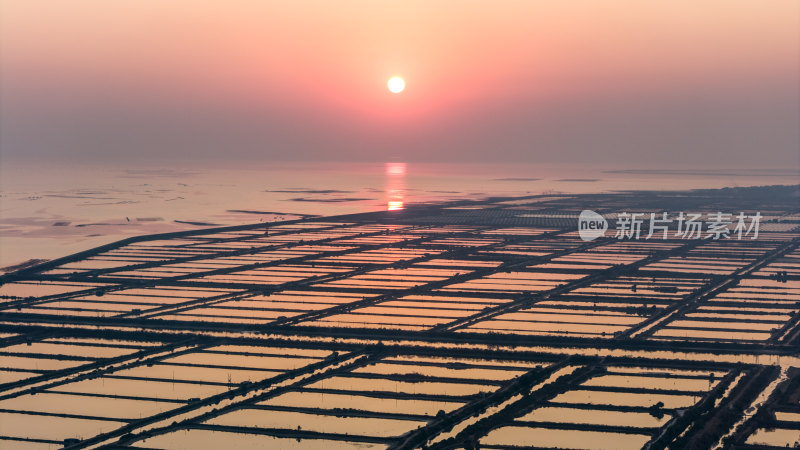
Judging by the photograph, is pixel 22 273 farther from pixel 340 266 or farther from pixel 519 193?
pixel 519 193

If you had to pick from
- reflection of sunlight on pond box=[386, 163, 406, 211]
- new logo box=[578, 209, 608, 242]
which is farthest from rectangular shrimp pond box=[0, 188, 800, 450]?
reflection of sunlight on pond box=[386, 163, 406, 211]

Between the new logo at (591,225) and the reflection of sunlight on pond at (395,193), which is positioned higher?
the reflection of sunlight on pond at (395,193)

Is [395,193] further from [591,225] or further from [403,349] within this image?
[403,349]

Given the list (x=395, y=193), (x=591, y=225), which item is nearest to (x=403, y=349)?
(x=591, y=225)

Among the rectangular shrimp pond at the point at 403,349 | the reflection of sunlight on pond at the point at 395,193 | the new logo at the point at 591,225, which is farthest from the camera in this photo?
the reflection of sunlight on pond at the point at 395,193

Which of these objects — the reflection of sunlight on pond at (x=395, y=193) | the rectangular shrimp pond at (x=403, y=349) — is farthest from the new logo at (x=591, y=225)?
the reflection of sunlight on pond at (x=395, y=193)

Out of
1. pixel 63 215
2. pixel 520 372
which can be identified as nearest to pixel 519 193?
pixel 63 215

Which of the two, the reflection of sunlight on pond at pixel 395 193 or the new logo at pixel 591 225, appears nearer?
the new logo at pixel 591 225

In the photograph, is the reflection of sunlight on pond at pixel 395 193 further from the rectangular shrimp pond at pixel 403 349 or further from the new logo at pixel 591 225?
the rectangular shrimp pond at pixel 403 349
